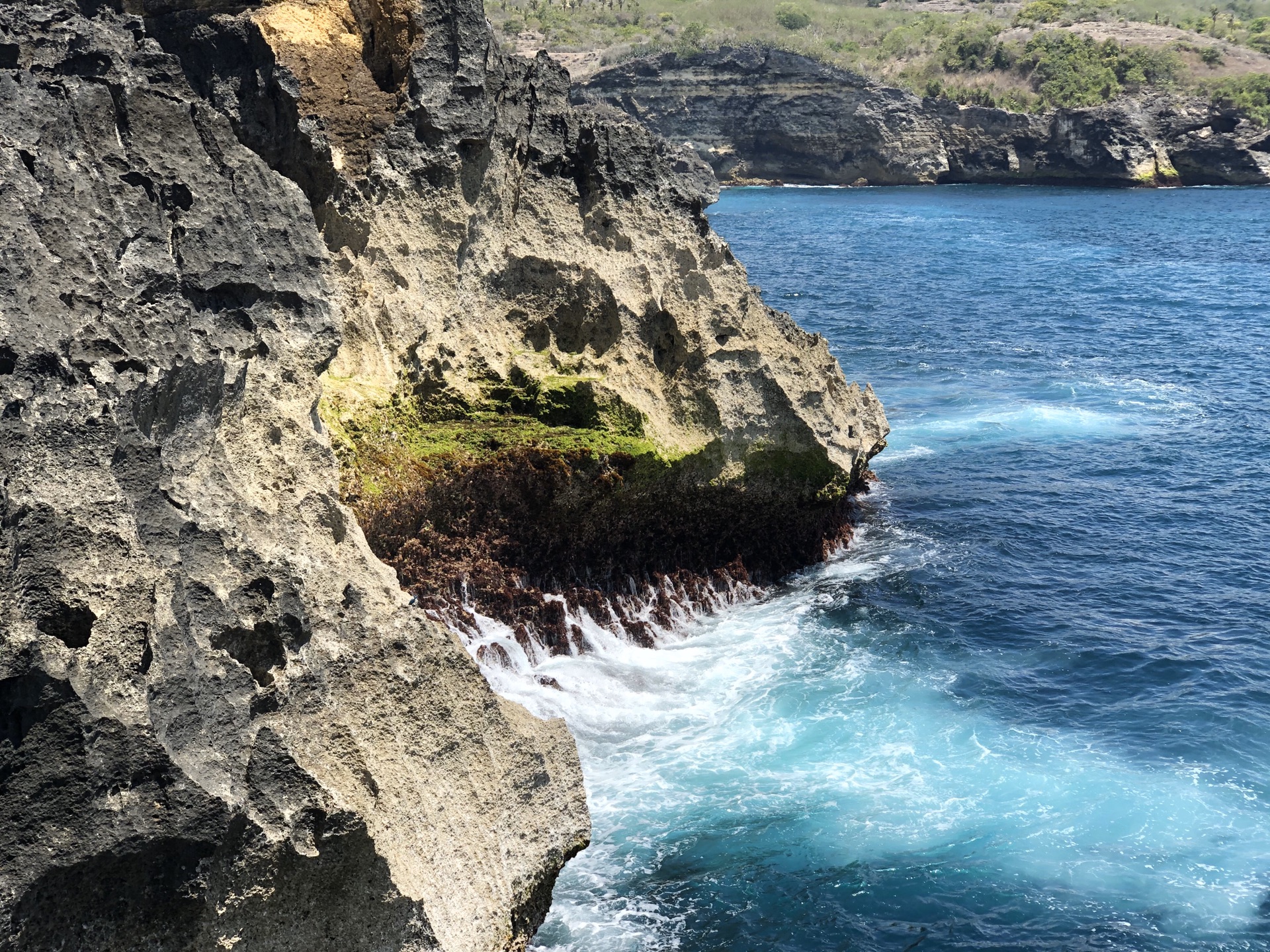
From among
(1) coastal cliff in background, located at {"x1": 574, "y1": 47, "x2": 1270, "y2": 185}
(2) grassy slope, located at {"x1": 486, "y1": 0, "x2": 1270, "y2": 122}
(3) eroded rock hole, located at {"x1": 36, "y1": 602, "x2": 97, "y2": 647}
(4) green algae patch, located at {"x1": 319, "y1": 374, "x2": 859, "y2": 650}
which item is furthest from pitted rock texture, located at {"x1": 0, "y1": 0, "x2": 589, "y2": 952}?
(2) grassy slope, located at {"x1": 486, "y1": 0, "x2": 1270, "y2": 122}

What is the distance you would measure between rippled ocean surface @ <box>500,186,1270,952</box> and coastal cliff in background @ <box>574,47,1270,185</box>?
7746cm

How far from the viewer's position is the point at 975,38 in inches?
5089

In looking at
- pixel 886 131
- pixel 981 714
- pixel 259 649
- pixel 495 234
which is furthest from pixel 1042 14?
pixel 259 649

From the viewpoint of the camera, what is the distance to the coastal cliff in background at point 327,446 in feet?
25.1

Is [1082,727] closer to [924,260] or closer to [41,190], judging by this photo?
[41,190]

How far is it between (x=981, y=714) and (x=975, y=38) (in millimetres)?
125784

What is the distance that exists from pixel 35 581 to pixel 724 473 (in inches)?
562

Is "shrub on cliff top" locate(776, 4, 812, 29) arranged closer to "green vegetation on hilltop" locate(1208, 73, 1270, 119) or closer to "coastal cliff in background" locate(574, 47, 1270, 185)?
"coastal cliff in background" locate(574, 47, 1270, 185)

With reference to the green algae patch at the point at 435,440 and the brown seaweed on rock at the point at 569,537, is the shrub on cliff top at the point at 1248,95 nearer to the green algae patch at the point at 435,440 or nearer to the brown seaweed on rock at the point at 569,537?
the brown seaweed on rock at the point at 569,537

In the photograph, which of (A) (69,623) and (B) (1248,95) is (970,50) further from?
(A) (69,623)

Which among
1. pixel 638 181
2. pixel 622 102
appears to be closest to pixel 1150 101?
pixel 622 102

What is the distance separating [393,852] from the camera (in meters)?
9.05

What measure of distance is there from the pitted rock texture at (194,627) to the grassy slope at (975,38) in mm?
110122

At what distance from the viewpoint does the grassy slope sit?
115m
